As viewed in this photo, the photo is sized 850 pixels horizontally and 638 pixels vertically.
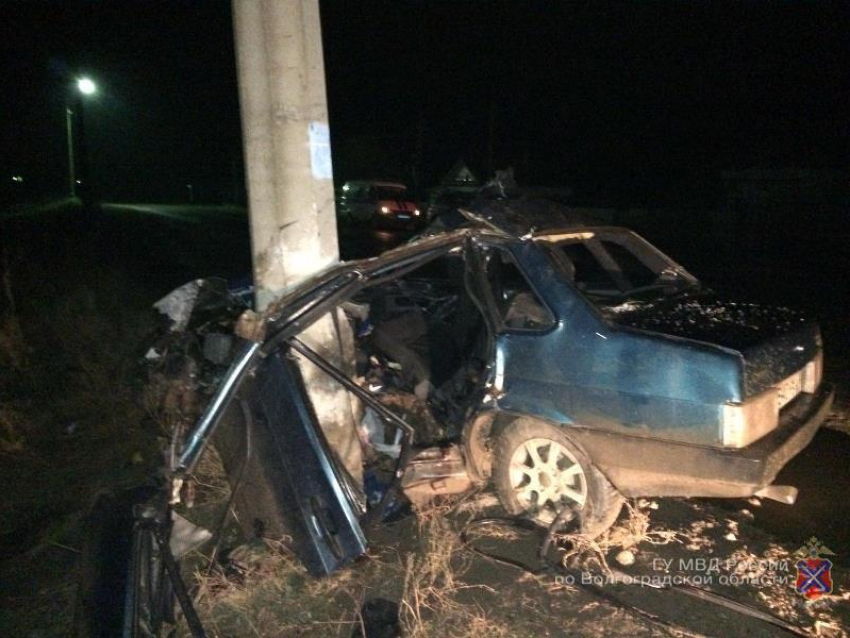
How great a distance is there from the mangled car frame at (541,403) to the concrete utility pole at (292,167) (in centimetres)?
11

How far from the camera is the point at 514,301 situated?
4441mm

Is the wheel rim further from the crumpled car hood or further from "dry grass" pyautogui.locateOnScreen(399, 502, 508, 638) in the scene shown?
the crumpled car hood

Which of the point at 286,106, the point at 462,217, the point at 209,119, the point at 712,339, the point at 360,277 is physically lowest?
the point at 712,339

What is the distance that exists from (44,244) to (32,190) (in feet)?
110

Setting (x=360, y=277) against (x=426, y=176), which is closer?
(x=360, y=277)

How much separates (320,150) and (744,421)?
2887 mm

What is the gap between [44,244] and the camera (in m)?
11.9

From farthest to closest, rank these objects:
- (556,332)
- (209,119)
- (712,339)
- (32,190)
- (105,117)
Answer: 1. (105,117)
2. (209,119)
3. (32,190)
4. (556,332)
5. (712,339)

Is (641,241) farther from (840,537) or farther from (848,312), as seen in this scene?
(848,312)

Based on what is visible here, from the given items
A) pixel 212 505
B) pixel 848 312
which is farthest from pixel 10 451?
pixel 848 312

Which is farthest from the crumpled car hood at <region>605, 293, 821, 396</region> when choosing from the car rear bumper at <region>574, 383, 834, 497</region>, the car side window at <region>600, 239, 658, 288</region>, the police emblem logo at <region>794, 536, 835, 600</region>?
the police emblem logo at <region>794, 536, 835, 600</region>

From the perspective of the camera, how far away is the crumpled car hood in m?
3.58

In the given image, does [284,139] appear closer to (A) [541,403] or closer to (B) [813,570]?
(A) [541,403]

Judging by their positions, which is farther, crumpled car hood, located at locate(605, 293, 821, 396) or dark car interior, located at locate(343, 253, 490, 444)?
dark car interior, located at locate(343, 253, 490, 444)
